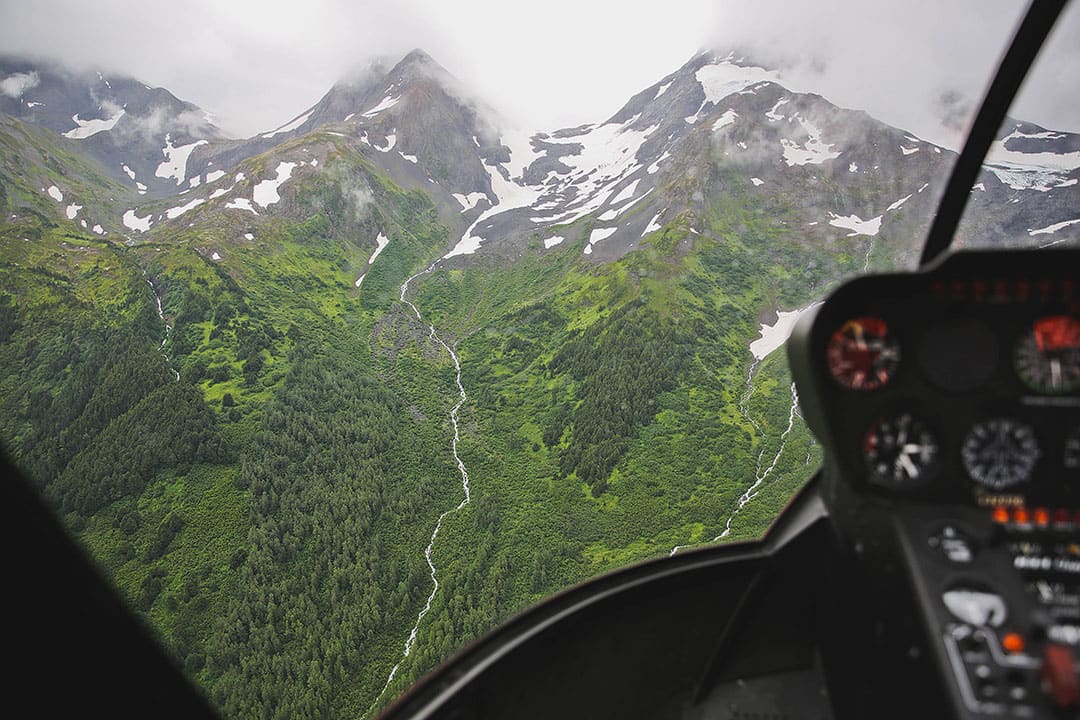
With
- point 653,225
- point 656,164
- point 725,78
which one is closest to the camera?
point 653,225

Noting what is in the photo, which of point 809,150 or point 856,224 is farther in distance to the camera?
point 809,150

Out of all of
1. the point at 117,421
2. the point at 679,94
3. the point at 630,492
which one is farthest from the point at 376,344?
the point at 679,94

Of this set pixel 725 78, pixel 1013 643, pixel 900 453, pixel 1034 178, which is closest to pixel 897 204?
pixel 725 78

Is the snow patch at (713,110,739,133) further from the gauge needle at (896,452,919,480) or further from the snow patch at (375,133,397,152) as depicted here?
the gauge needle at (896,452,919,480)

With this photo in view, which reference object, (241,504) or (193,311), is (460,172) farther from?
(241,504)

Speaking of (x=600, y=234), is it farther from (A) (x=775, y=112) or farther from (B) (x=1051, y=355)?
(B) (x=1051, y=355)

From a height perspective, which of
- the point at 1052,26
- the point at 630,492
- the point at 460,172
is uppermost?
the point at 1052,26

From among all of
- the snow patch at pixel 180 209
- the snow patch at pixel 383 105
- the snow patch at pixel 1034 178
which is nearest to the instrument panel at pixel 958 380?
the snow patch at pixel 1034 178

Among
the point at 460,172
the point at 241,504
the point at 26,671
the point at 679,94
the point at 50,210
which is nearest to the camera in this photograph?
the point at 26,671
